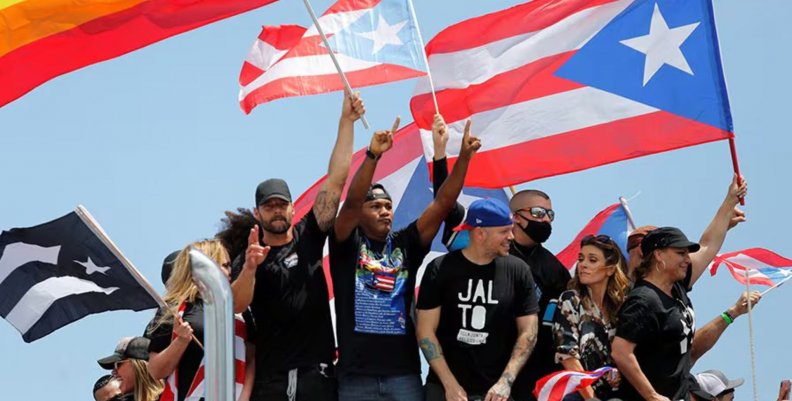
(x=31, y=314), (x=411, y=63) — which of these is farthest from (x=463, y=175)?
(x=31, y=314)

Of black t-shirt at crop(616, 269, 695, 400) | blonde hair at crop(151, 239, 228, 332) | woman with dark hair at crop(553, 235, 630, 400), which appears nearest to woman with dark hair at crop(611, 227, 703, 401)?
black t-shirt at crop(616, 269, 695, 400)

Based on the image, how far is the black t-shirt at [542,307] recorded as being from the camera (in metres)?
10.8

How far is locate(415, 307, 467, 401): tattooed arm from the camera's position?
1027 cm

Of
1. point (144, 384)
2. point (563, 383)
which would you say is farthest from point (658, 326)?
point (144, 384)

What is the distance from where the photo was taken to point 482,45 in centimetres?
1290

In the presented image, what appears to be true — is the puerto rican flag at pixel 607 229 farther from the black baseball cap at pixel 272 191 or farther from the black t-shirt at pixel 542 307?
the black baseball cap at pixel 272 191

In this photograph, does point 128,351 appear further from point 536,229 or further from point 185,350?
point 536,229

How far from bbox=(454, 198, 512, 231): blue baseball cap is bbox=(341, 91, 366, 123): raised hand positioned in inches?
43.6

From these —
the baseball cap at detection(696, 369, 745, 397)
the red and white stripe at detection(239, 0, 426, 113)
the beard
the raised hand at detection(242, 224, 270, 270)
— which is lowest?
the baseball cap at detection(696, 369, 745, 397)

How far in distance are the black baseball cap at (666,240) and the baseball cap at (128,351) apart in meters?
3.88

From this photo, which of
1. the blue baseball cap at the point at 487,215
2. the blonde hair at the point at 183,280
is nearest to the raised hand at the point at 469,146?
the blue baseball cap at the point at 487,215

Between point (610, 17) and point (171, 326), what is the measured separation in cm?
487

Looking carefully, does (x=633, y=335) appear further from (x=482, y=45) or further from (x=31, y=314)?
(x=31, y=314)

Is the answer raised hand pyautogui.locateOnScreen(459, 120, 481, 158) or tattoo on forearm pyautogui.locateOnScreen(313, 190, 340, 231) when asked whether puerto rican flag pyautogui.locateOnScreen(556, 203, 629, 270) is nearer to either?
raised hand pyautogui.locateOnScreen(459, 120, 481, 158)
